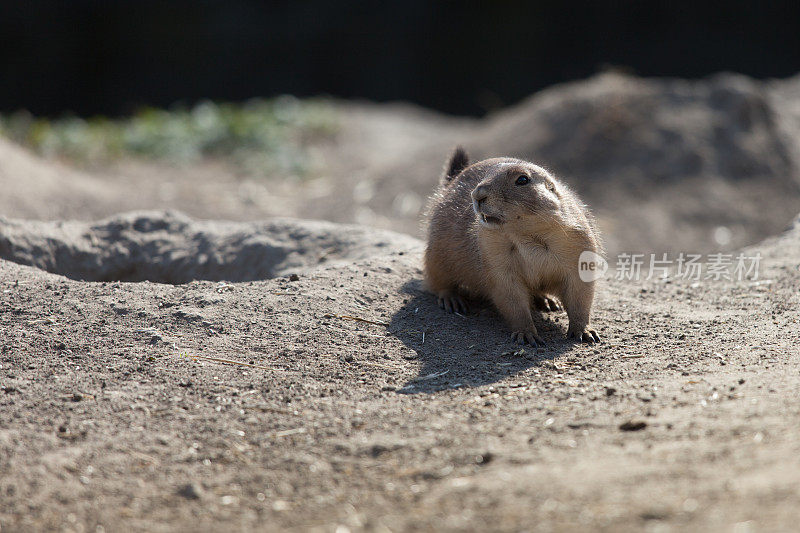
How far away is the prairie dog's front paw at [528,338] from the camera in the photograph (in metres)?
4.94

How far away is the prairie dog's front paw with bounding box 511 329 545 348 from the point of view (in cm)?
494

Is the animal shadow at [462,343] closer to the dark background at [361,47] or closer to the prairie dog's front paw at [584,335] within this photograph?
the prairie dog's front paw at [584,335]

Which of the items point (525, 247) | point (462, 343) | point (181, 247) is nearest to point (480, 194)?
point (525, 247)

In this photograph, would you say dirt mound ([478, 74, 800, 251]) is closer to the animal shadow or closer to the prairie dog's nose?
the animal shadow

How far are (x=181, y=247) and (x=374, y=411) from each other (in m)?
3.25

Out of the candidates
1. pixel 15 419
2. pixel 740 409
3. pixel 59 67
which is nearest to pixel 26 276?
pixel 15 419

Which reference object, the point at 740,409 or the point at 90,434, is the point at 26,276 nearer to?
the point at 90,434

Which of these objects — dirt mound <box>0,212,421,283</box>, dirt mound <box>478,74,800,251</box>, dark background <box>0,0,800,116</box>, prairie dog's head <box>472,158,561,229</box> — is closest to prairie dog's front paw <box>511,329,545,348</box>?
prairie dog's head <box>472,158,561,229</box>

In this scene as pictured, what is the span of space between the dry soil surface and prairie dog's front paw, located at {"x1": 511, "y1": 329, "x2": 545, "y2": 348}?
0.07 m

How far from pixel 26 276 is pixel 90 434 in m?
2.11

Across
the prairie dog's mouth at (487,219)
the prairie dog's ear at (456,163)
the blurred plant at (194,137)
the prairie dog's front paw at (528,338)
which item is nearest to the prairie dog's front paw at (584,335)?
the prairie dog's front paw at (528,338)

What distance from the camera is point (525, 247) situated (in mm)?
5051

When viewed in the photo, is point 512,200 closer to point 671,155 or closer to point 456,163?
point 456,163

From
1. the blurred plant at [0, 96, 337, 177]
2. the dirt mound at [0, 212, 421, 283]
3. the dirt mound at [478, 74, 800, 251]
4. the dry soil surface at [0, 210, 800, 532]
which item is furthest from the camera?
the blurred plant at [0, 96, 337, 177]
